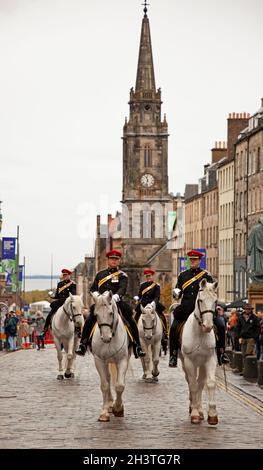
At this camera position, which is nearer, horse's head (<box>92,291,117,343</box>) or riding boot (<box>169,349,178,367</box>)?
horse's head (<box>92,291,117,343</box>)

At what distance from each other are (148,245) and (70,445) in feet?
575

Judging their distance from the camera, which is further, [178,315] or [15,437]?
[178,315]

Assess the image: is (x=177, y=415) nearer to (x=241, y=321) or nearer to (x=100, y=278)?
(x=100, y=278)

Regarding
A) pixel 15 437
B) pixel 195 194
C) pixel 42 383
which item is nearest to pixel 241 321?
pixel 42 383

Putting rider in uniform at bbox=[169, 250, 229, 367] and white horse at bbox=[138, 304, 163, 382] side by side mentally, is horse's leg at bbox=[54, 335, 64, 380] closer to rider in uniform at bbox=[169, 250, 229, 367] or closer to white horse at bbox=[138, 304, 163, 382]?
white horse at bbox=[138, 304, 163, 382]

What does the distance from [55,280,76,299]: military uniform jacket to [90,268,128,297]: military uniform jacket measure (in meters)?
9.87

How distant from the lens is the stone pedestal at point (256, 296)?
4638cm

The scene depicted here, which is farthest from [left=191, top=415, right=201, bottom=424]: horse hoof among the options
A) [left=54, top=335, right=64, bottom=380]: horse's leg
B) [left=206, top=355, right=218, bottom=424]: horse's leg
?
[left=54, top=335, right=64, bottom=380]: horse's leg

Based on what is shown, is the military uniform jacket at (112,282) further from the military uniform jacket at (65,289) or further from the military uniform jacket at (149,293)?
the military uniform jacket at (65,289)

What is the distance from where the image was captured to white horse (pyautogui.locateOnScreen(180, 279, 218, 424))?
21.6 m

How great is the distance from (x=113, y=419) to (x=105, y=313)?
5.73 feet

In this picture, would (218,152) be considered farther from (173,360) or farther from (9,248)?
(173,360)

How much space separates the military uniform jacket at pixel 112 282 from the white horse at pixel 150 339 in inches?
323

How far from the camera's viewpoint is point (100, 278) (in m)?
24.2
